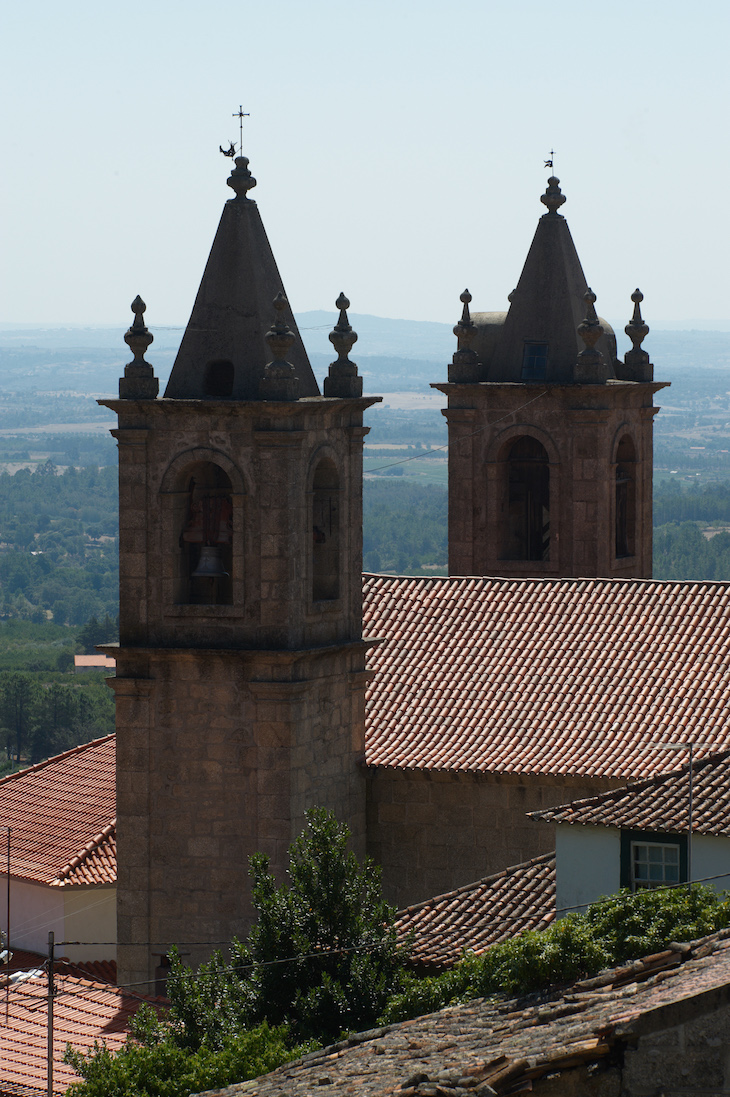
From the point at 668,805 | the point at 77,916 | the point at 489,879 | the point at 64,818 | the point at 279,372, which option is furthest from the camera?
the point at 64,818

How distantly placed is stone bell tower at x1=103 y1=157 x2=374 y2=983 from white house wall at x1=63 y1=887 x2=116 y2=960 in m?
5.58

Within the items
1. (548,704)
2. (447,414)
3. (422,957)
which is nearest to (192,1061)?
(422,957)

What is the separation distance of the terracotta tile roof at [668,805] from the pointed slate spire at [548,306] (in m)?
14.1

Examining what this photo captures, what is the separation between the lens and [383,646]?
97.3ft

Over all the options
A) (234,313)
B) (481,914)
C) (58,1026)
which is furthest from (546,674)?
(58,1026)

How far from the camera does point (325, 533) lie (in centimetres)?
2817

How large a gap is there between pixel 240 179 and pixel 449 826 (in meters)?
8.58

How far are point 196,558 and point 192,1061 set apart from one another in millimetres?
8515

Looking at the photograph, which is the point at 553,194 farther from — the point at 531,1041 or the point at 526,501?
the point at 531,1041

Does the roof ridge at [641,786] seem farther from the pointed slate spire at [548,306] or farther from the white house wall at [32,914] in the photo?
the pointed slate spire at [548,306]

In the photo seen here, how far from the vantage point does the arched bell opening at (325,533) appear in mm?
28109

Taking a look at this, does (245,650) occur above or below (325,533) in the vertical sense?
A: below

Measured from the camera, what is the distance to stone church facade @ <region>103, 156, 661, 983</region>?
26.9 metres

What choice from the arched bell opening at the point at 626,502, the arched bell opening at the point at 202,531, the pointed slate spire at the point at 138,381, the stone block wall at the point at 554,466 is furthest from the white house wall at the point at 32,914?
the arched bell opening at the point at 626,502
